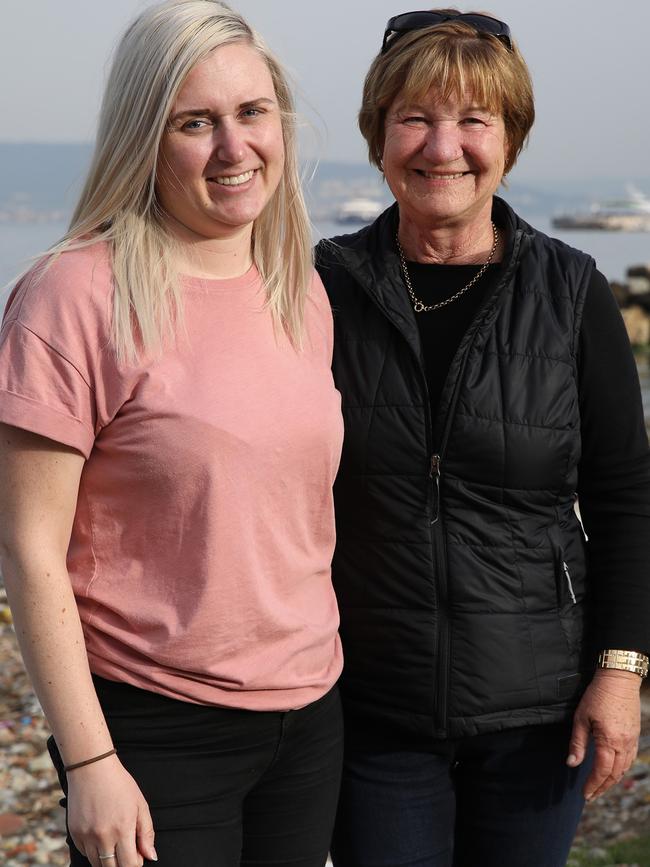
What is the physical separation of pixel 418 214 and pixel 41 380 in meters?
1.13

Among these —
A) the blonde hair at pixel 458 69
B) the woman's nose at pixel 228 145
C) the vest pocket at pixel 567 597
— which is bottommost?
the vest pocket at pixel 567 597

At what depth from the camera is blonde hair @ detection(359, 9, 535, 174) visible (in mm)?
2566

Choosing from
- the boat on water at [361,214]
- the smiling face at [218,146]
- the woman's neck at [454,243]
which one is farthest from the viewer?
the boat on water at [361,214]

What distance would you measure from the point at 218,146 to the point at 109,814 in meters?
1.36

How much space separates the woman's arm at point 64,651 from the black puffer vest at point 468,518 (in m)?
0.72

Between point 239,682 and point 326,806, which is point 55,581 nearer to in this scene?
point 239,682

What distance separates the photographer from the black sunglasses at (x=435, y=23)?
2.60 meters

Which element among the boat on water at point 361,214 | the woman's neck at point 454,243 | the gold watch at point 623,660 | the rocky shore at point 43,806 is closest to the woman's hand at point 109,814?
the gold watch at point 623,660

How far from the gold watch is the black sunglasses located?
1.48 m

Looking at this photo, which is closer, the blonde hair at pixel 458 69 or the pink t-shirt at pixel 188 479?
the pink t-shirt at pixel 188 479

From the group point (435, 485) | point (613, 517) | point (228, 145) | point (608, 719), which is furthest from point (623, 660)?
point (228, 145)

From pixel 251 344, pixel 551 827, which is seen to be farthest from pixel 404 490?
pixel 551 827

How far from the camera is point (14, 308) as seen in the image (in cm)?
209

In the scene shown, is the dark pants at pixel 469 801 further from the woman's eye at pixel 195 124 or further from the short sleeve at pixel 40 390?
the woman's eye at pixel 195 124
